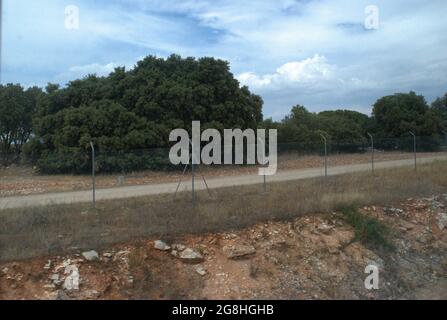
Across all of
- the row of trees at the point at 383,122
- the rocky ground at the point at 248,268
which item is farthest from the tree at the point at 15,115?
the rocky ground at the point at 248,268

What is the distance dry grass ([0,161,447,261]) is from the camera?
31.9 feet

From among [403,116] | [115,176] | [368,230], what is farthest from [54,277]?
[403,116]

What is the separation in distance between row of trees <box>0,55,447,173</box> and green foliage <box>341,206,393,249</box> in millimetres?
8456

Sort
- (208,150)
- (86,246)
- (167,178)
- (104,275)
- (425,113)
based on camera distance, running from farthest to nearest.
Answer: (425,113), (208,150), (167,178), (86,246), (104,275)

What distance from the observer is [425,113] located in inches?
1644

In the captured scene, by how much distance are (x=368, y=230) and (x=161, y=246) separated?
5.32 meters

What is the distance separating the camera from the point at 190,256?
9664mm

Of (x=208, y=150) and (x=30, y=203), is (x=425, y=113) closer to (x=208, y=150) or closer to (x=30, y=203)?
(x=208, y=150)

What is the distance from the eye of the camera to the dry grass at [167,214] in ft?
31.9

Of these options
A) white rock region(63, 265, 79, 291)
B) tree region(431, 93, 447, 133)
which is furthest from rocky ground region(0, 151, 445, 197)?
tree region(431, 93, 447, 133)

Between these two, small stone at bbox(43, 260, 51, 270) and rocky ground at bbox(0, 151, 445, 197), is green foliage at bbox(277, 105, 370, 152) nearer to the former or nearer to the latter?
rocky ground at bbox(0, 151, 445, 197)

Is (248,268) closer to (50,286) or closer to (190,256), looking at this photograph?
(190,256)
